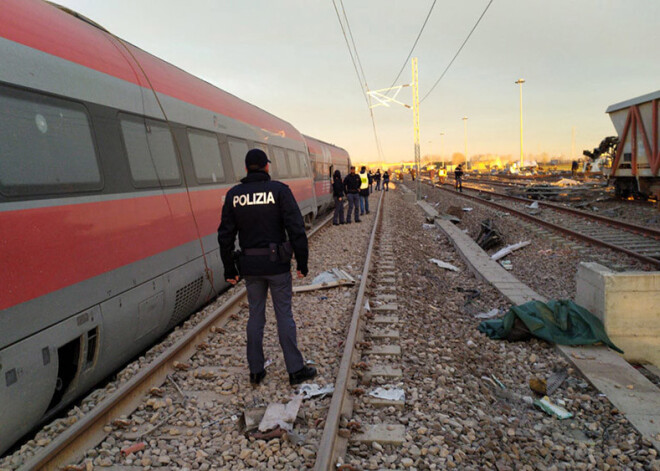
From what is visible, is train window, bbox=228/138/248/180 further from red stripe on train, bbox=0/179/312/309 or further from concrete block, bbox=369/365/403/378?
concrete block, bbox=369/365/403/378

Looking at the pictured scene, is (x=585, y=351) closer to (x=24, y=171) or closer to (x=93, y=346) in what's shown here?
(x=93, y=346)

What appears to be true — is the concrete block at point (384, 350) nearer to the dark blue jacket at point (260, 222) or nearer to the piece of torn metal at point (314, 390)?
the piece of torn metal at point (314, 390)

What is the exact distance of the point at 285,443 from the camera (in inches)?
129

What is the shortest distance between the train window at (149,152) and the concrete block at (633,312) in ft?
17.1

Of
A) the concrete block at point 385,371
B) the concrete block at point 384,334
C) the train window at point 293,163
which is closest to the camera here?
the concrete block at point 385,371

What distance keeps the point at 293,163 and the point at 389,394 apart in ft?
34.1

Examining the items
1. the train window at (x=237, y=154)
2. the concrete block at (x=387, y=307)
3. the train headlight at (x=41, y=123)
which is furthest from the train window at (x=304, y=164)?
the train headlight at (x=41, y=123)

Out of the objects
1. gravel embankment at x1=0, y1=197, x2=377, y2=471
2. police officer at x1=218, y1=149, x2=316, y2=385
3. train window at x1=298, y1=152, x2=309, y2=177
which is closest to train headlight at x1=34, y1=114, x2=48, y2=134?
police officer at x1=218, y1=149, x2=316, y2=385

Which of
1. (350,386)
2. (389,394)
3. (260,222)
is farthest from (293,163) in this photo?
(389,394)

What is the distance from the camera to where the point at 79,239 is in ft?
12.3

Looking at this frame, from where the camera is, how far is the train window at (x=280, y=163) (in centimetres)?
1128

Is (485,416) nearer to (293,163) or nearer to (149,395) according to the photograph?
(149,395)

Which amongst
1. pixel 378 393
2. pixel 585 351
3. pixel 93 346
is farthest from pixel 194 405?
pixel 585 351

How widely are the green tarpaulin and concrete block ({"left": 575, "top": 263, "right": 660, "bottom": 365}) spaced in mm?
171
